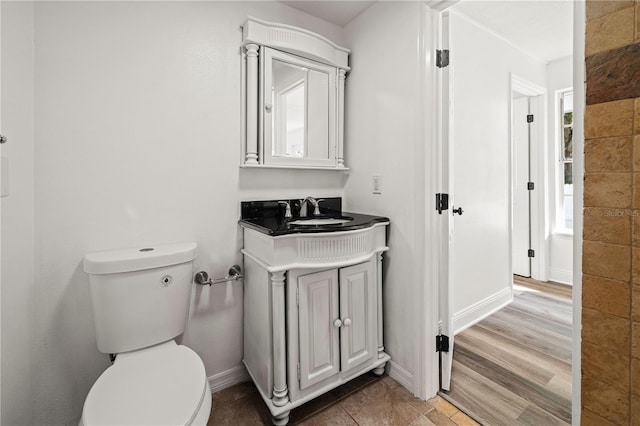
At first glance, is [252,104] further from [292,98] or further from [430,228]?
[430,228]

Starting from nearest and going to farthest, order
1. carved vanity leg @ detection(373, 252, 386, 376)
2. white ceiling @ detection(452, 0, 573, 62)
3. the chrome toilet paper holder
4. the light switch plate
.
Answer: the chrome toilet paper holder
carved vanity leg @ detection(373, 252, 386, 376)
the light switch plate
white ceiling @ detection(452, 0, 573, 62)

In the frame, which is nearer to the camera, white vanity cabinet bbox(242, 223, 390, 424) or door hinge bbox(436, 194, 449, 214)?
white vanity cabinet bbox(242, 223, 390, 424)

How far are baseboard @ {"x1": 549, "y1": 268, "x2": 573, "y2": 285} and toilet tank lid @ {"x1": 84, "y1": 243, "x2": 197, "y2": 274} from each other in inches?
144

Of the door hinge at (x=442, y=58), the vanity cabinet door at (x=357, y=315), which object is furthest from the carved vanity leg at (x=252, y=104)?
the door hinge at (x=442, y=58)

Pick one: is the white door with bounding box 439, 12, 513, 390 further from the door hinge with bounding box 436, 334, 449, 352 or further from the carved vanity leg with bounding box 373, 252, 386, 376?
the carved vanity leg with bounding box 373, 252, 386, 376

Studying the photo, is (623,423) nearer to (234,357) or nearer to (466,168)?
(234,357)

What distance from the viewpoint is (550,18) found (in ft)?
7.18

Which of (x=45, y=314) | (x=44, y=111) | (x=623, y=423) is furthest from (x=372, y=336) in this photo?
(x=44, y=111)

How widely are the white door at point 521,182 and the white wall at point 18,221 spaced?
3.86 metres

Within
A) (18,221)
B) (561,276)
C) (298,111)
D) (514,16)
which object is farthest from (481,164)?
(18,221)

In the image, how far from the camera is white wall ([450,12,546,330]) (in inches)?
87.0

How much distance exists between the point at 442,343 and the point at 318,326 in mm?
695

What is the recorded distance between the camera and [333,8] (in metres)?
1.83

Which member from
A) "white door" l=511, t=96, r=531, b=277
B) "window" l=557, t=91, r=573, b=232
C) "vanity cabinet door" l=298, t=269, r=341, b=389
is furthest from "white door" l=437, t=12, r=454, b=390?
"window" l=557, t=91, r=573, b=232
